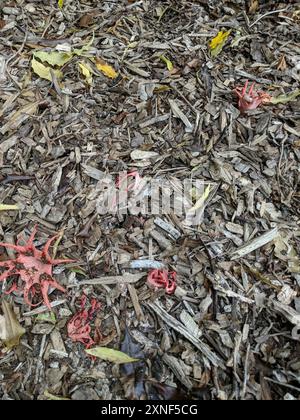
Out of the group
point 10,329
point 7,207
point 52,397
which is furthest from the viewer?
point 7,207

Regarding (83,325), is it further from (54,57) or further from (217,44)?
(217,44)

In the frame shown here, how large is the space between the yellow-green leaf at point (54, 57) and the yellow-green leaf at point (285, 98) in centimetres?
117

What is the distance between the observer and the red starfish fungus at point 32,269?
75.3 inches

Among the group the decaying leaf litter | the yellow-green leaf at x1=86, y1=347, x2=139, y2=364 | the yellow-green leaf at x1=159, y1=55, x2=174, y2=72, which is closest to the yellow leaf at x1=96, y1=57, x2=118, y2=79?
the decaying leaf litter

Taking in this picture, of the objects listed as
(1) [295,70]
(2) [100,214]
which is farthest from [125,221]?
(1) [295,70]

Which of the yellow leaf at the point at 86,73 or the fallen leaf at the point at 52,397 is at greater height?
the yellow leaf at the point at 86,73

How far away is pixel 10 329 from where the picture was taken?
6.02 feet

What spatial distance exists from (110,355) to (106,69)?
1571 mm

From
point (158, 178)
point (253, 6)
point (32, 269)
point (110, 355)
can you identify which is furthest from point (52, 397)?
point (253, 6)

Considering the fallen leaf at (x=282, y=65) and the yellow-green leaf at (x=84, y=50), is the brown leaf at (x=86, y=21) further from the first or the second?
the fallen leaf at (x=282, y=65)

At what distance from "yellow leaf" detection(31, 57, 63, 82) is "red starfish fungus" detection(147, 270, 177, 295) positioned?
1283 millimetres

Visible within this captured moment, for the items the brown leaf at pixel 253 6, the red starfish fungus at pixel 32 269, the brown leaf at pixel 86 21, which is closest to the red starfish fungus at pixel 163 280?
the red starfish fungus at pixel 32 269

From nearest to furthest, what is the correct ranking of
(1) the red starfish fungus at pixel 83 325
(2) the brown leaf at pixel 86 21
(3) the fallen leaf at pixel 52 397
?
(3) the fallen leaf at pixel 52 397 → (1) the red starfish fungus at pixel 83 325 → (2) the brown leaf at pixel 86 21
